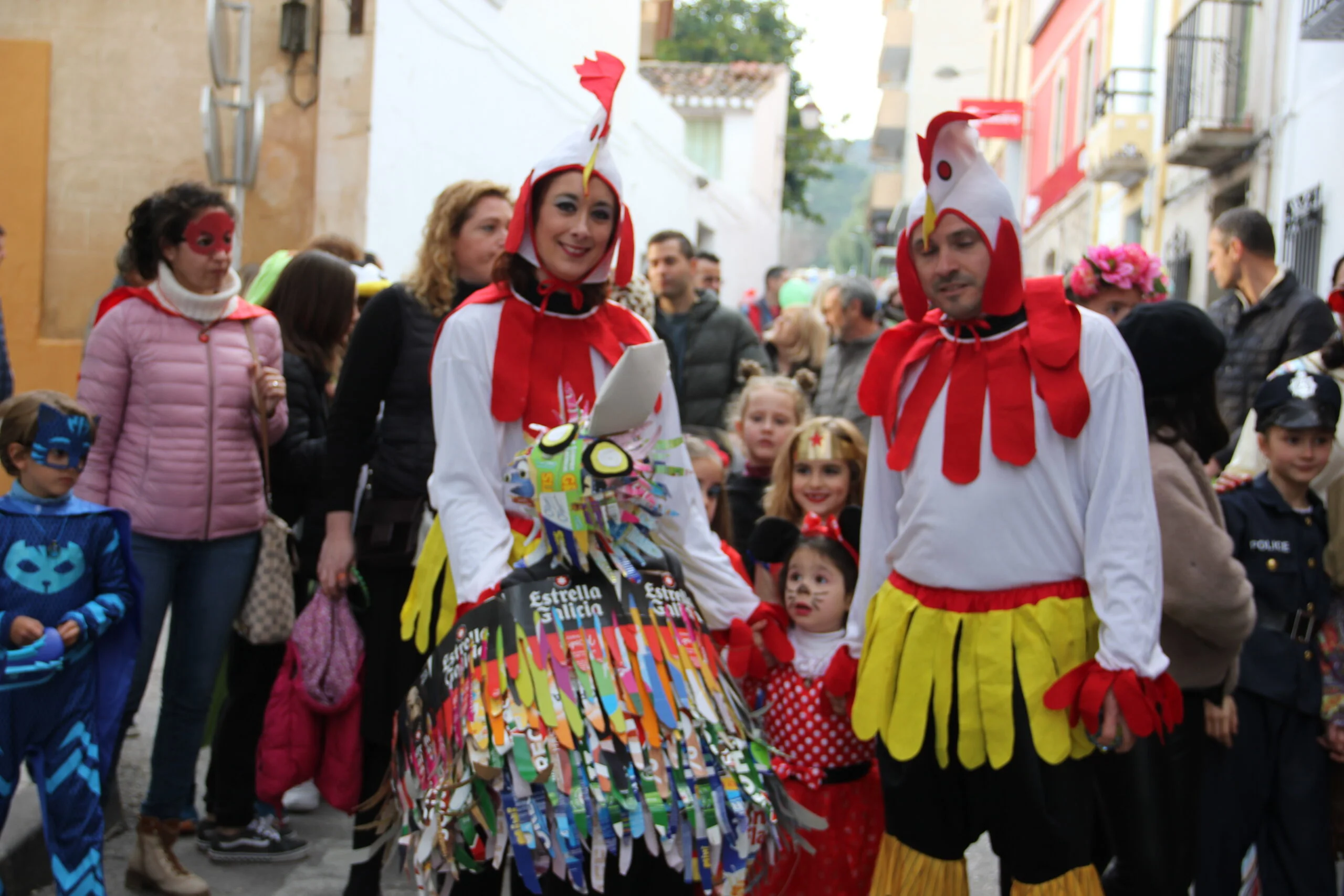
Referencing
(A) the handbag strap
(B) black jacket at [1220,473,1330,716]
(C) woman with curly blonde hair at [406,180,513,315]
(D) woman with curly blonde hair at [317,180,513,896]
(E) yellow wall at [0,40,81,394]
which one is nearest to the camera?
(D) woman with curly blonde hair at [317,180,513,896]

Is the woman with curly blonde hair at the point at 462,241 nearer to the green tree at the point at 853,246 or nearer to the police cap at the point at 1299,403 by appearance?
the police cap at the point at 1299,403

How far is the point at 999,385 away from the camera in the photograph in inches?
116

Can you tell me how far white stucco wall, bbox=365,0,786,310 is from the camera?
32.6 ft

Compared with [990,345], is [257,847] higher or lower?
lower

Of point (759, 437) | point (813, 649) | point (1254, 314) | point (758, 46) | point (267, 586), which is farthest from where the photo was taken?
point (758, 46)

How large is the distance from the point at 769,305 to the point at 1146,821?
980 cm

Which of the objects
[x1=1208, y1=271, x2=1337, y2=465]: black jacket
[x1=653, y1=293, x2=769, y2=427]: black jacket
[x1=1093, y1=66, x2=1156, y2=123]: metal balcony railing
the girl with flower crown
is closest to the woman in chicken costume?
the girl with flower crown

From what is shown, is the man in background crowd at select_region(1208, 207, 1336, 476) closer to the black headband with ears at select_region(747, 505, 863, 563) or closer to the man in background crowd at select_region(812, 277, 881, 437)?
the man in background crowd at select_region(812, 277, 881, 437)

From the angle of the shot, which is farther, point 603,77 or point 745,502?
point 745,502

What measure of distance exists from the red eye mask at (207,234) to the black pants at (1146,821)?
2.89m

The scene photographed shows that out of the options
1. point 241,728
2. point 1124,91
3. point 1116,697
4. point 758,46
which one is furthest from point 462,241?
point 758,46

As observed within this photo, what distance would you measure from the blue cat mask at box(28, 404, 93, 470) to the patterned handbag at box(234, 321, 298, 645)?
2.19 ft

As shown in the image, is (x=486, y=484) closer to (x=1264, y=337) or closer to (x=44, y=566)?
(x=44, y=566)

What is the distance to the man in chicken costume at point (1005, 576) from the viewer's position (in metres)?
2.85
